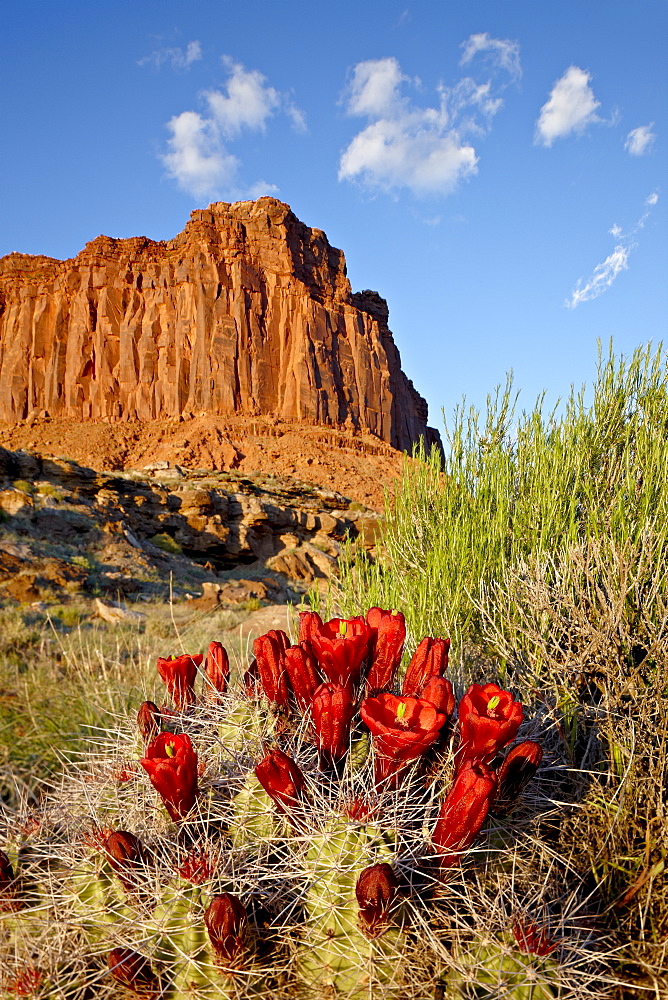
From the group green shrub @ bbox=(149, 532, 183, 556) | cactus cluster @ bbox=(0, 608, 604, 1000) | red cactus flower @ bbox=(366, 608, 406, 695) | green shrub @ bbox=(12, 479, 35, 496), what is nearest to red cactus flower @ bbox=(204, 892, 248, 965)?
cactus cluster @ bbox=(0, 608, 604, 1000)

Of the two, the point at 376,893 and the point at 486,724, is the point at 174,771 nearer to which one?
the point at 376,893

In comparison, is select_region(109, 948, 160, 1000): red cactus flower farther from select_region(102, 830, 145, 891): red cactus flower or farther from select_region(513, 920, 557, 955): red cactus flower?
select_region(513, 920, 557, 955): red cactus flower

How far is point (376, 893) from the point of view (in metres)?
1.45

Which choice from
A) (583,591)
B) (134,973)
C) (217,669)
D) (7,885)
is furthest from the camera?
(583,591)

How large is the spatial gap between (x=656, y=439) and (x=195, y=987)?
405cm

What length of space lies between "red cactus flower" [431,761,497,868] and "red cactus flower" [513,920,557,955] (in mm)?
210

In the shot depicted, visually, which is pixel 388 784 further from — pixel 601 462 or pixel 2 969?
pixel 601 462

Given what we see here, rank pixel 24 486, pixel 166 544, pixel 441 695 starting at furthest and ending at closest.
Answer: pixel 166 544, pixel 24 486, pixel 441 695

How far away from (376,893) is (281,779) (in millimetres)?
382

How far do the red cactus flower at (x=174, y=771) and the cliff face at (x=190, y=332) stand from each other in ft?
172

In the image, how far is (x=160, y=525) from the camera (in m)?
22.9

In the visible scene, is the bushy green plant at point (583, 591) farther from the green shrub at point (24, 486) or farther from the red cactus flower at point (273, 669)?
the green shrub at point (24, 486)

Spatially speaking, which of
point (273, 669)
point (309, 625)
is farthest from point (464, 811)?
point (309, 625)

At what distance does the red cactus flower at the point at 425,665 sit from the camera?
2.05 m
